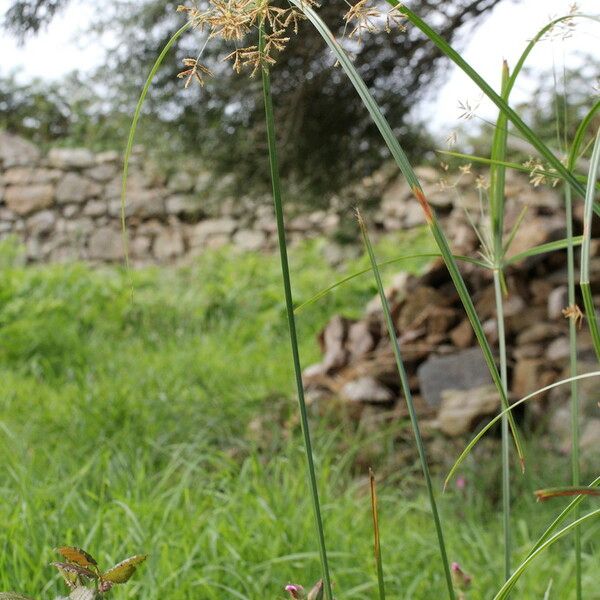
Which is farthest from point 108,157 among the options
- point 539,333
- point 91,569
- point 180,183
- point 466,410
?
point 91,569

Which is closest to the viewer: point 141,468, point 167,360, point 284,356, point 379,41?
point 141,468

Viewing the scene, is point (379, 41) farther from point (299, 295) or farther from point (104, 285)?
point (104, 285)

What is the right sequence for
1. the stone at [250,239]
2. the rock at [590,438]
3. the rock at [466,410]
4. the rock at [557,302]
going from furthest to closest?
the stone at [250,239]
the rock at [557,302]
the rock at [466,410]
the rock at [590,438]

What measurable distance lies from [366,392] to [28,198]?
19.2 feet

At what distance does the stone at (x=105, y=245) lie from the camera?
26.1 feet

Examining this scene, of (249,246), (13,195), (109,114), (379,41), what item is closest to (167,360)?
(109,114)

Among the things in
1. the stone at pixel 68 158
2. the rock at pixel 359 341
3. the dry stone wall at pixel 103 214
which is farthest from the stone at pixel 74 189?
the rock at pixel 359 341

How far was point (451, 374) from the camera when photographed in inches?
133

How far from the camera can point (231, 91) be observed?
3.51 metres

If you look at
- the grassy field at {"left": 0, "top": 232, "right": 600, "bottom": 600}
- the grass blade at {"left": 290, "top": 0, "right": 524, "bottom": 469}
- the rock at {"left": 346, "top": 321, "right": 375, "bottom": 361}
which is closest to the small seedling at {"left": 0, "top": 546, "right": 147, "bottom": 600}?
the grassy field at {"left": 0, "top": 232, "right": 600, "bottom": 600}

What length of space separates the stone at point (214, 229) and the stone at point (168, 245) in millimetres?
142

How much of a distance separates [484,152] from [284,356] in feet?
6.50

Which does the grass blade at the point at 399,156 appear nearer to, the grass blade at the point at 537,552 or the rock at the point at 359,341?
the grass blade at the point at 537,552

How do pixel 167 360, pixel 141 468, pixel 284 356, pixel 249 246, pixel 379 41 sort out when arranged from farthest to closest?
pixel 249 246, pixel 284 356, pixel 167 360, pixel 379 41, pixel 141 468
